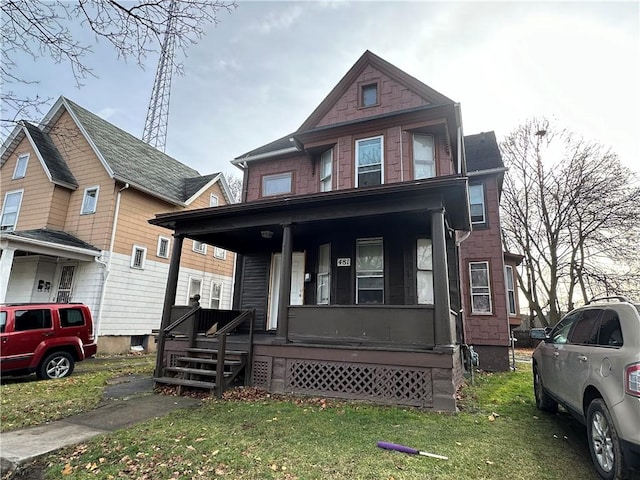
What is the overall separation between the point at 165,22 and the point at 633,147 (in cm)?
2263

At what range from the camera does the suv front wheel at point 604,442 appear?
9.76 ft

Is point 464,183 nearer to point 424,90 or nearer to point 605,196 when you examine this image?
point 424,90

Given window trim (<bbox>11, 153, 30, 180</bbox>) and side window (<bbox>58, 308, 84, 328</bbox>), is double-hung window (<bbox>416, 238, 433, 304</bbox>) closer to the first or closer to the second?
side window (<bbox>58, 308, 84, 328</bbox>)

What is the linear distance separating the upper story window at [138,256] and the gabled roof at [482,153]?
42.7 ft

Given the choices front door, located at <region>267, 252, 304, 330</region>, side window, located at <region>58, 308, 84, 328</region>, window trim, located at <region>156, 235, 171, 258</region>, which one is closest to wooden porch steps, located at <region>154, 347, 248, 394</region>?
front door, located at <region>267, 252, 304, 330</region>

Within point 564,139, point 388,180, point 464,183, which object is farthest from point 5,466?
point 564,139

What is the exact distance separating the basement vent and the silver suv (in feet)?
6.19

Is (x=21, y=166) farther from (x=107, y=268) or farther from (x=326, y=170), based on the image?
(x=326, y=170)

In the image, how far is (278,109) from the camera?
1182cm

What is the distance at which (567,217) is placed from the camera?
20625mm

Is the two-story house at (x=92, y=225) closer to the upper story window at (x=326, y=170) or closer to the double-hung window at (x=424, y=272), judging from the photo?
the upper story window at (x=326, y=170)

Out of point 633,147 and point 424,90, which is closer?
point 424,90

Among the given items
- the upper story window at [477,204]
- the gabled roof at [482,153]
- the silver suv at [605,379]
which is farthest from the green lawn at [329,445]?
the gabled roof at [482,153]

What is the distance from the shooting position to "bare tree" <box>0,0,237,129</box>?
12.3 ft
